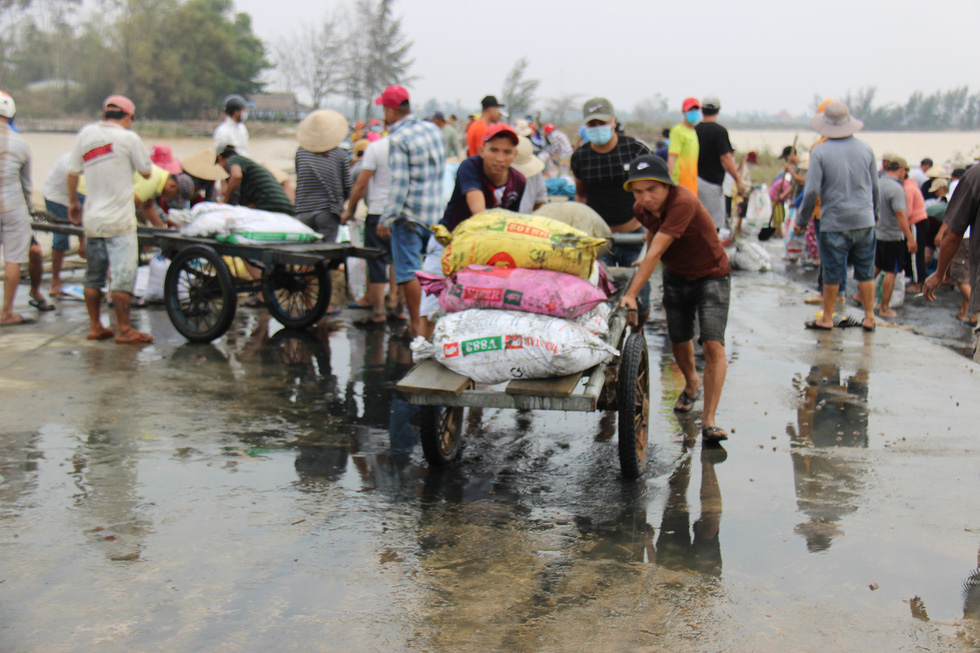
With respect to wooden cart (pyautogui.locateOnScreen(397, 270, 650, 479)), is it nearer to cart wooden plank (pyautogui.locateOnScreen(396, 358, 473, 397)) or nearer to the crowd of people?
cart wooden plank (pyautogui.locateOnScreen(396, 358, 473, 397))

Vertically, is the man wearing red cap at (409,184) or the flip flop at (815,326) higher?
the man wearing red cap at (409,184)

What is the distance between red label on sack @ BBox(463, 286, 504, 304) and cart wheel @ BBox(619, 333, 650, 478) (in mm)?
779

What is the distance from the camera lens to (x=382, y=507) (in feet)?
13.3

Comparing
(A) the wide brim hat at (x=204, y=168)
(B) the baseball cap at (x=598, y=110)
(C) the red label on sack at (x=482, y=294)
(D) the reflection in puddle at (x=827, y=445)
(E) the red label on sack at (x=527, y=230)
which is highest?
(B) the baseball cap at (x=598, y=110)

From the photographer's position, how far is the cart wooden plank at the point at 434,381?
3.96 meters

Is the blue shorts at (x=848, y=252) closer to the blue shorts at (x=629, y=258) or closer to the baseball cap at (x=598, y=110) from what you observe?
the blue shorts at (x=629, y=258)

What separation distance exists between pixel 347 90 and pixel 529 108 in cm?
2234

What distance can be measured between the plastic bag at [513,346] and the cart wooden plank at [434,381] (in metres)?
0.05

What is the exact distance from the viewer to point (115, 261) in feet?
23.3

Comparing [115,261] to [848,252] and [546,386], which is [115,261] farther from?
[848,252]

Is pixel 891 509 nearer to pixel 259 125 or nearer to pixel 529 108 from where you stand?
pixel 529 108

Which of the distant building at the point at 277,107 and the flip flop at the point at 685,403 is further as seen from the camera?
the distant building at the point at 277,107

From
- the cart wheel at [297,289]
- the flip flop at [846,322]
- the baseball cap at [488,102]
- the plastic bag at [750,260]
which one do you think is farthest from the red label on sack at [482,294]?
the plastic bag at [750,260]

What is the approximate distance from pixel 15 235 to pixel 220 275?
2.39 metres
